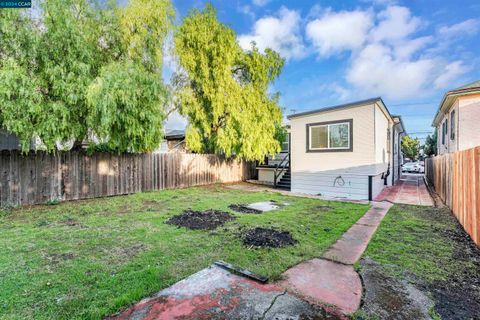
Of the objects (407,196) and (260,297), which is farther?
(407,196)

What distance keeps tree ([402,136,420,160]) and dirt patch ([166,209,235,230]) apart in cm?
4712

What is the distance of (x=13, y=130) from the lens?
18.4 feet

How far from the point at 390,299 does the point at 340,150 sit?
305 inches

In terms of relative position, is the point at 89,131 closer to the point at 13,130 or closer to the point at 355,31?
the point at 13,130

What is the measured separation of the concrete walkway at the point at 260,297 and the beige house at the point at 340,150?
21.9 feet

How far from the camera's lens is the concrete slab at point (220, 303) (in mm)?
2125

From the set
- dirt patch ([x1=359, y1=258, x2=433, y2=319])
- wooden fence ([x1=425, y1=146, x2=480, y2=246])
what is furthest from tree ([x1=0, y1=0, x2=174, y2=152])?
wooden fence ([x1=425, y1=146, x2=480, y2=246])

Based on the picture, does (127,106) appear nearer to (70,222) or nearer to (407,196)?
(70,222)

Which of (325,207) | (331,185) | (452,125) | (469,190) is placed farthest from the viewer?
(452,125)

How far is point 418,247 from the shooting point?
394cm

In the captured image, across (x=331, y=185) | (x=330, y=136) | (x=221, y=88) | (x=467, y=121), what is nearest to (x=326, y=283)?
(x=331, y=185)

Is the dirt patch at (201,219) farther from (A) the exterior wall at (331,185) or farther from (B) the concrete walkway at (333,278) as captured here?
(A) the exterior wall at (331,185)

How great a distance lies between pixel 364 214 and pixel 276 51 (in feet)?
32.1

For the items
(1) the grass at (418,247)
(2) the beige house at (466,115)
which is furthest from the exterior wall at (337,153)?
(2) the beige house at (466,115)
